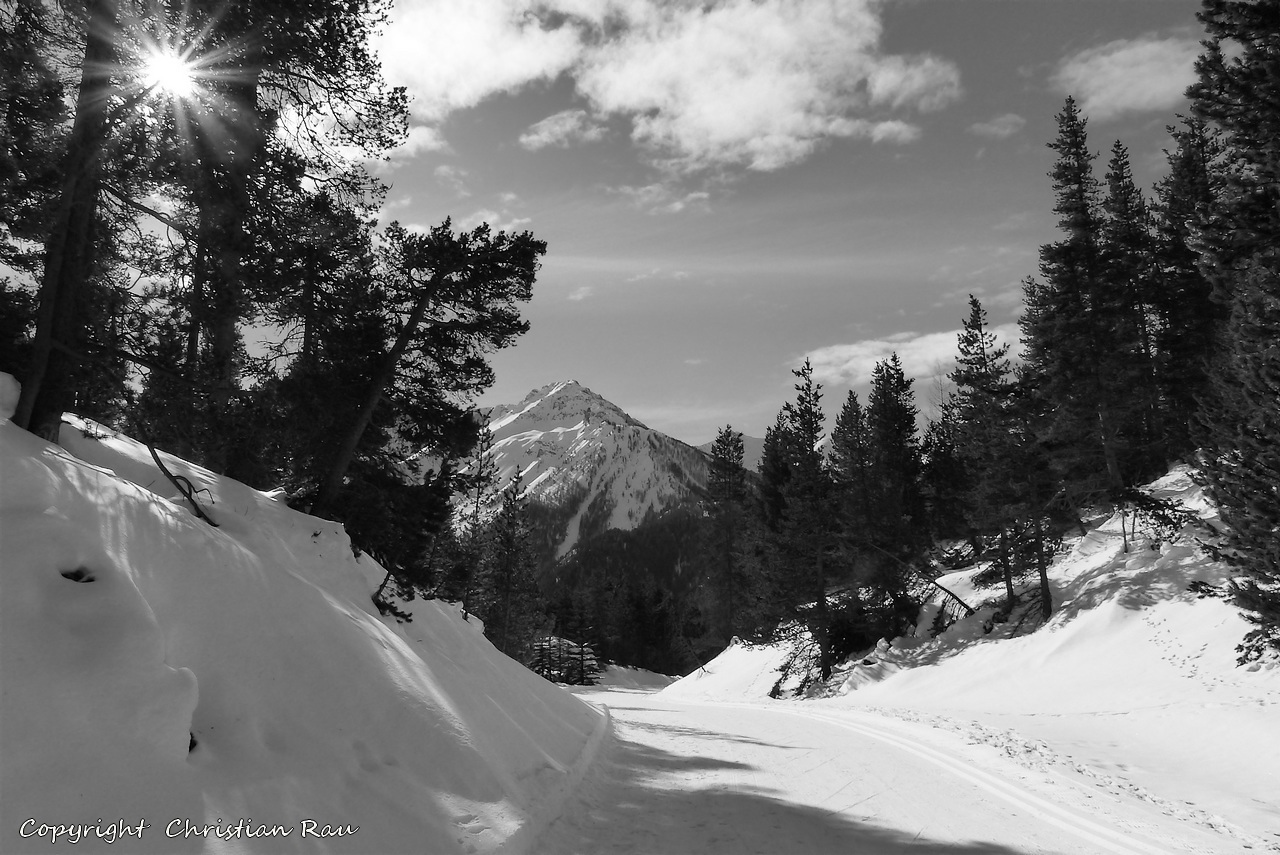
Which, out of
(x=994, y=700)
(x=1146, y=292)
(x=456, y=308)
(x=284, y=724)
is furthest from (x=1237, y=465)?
Answer: (x=1146, y=292)

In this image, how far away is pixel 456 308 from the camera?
17094 mm

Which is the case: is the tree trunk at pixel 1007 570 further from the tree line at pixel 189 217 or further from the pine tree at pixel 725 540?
the tree line at pixel 189 217

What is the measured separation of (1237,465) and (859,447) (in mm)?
24557

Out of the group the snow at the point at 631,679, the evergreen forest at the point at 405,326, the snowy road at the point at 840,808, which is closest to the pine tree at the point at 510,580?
the evergreen forest at the point at 405,326

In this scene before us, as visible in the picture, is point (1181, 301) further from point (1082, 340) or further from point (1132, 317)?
point (1082, 340)

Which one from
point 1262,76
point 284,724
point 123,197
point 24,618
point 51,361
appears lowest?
point 284,724

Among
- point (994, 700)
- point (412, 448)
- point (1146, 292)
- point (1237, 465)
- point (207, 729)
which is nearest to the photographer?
point (207, 729)

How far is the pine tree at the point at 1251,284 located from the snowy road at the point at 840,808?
19.6 feet

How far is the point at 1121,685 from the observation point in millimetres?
18672

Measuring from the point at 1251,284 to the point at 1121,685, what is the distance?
11666mm

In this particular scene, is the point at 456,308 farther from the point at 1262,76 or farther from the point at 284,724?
the point at 1262,76

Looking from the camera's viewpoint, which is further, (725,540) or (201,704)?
(725,540)

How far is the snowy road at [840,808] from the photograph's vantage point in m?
6.60

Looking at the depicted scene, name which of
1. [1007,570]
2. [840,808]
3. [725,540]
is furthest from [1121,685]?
[725,540]
